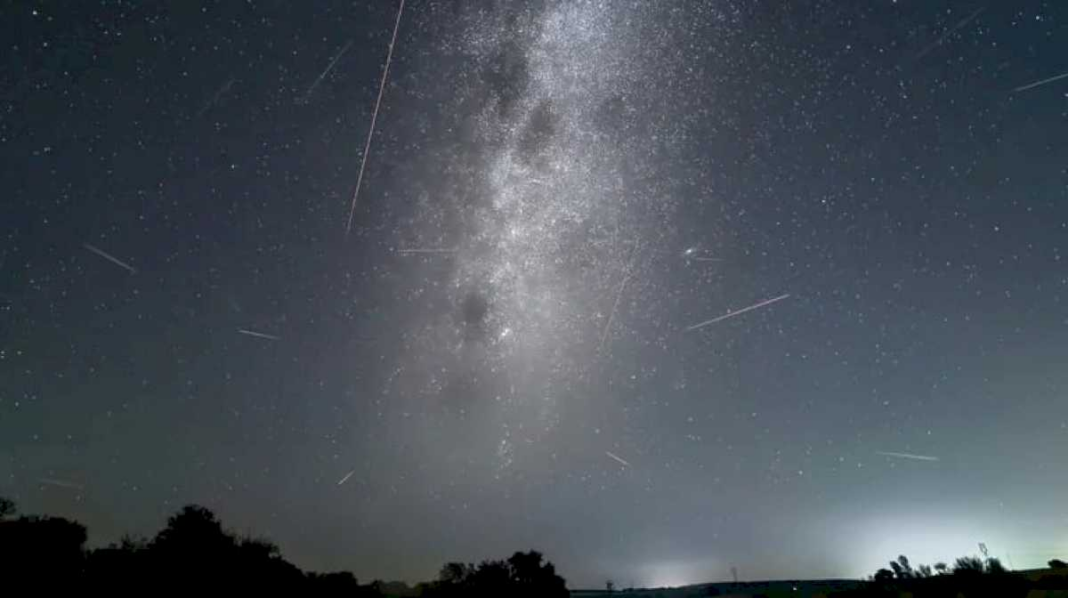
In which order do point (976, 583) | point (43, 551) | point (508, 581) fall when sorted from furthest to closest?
1. point (508, 581)
2. point (976, 583)
3. point (43, 551)

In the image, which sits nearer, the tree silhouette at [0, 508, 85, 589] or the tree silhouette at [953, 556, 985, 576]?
the tree silhouette at [0, 508, 85, 589]

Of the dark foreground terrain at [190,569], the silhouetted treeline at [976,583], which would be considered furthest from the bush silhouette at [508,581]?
the silhouetted treeline at [976,583]

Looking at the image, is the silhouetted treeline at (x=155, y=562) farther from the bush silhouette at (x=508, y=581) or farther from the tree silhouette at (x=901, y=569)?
the tree silhouette at (x=901, y=569)

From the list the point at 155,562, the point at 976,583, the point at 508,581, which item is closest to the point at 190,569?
the point at 155,562

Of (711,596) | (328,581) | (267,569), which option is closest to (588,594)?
(711,596)

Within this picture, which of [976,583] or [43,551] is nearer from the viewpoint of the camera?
[43,551]

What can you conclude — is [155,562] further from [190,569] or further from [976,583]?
[976,583]

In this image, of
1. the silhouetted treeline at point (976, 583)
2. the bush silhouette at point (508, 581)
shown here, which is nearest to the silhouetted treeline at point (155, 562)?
the bush silhouette at point (508, 581)

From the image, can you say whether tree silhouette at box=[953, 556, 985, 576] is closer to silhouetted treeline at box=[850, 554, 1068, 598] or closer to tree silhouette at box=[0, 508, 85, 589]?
silhouetted treeline at box=[850, 554, 1068, 598]

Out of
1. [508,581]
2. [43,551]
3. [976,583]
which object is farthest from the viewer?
[508,581]

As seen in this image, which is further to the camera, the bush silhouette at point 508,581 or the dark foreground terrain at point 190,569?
the bush silhouette at point 508,581

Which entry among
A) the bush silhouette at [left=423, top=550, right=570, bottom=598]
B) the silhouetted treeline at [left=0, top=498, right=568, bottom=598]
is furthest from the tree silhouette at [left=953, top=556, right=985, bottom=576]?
the silhouetted treeline at [left=0, top=498, right=568, bottom=598]

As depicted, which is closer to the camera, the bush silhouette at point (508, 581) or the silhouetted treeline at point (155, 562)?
the silhouetted treeline at point (155, 562)

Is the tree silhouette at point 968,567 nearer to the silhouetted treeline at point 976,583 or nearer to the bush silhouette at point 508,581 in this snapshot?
the silhouetted treeline at point 976,583
